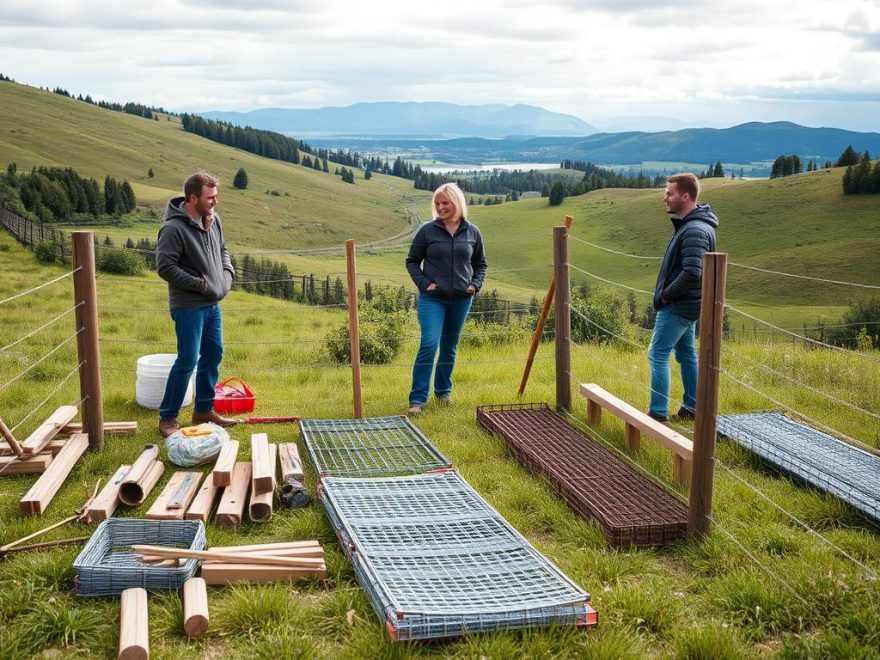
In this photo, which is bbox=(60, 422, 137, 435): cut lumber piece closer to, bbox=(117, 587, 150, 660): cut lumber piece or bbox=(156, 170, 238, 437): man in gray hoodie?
bbox=(156, 170, 238, 437): man in gray hoodie

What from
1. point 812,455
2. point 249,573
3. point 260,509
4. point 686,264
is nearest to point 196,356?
point 260,509

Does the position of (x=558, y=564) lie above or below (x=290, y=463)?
below

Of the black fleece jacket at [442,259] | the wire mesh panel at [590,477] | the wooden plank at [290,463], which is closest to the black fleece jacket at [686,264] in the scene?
the wire mesh panel at [590,477]

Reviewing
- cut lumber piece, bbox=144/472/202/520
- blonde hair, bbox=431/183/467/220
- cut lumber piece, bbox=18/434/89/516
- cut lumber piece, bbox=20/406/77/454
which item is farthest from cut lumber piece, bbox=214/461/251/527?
blonde hair, bbox=431/183/467/220

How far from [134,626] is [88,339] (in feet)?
11.9

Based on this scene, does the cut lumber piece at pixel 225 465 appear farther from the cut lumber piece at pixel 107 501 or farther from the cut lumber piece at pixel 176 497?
the cut lumber piece at pixel 107 501

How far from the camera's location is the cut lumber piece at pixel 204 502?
18.0 feet

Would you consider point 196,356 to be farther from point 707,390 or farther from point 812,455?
point 812,455

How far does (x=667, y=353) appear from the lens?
7414 millimetres

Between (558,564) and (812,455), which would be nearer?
(558,564)

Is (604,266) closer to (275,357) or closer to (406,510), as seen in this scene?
(275,357)

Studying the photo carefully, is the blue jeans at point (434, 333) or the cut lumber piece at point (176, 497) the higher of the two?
the blue jeans at point (434, 333)

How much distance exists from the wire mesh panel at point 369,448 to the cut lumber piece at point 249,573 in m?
1.66

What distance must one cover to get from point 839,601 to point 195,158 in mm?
132536
